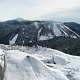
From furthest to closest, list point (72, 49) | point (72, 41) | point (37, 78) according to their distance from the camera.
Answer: point (72, 41) → point (72, 49) → point (37, 78)

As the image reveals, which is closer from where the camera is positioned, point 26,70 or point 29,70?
point 26,70

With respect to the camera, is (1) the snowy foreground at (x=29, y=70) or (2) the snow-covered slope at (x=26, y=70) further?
(1) the snowy foreground at (x=29, y=70)

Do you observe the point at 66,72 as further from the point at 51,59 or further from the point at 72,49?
the point at 72,49

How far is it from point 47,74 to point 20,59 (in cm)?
275

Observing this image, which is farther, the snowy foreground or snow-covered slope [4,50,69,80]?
the snowy foreground

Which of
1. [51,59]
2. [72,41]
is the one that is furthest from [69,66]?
[72,41]

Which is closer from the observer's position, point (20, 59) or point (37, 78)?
point (37, 78)

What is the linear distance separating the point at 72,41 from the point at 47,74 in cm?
12184

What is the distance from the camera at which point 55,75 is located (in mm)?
19859

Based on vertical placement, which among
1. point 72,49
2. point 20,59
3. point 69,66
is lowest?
point 72,49

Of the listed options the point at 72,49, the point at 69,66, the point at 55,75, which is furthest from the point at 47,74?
the point at 72,49

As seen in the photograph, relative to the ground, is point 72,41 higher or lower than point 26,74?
lower

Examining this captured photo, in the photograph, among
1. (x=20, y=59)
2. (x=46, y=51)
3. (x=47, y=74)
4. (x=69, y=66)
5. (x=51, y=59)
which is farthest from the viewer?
(x=46, y=51)

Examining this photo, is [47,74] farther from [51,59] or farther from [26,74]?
[51,59]
